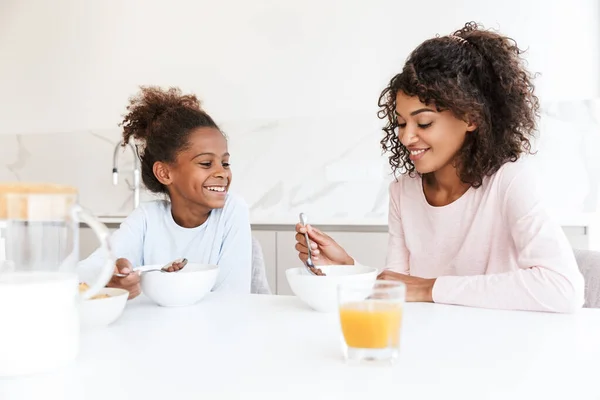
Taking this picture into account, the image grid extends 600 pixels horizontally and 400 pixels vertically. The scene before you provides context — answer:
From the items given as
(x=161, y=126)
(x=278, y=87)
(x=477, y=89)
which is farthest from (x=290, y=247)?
(x=477, y=89)

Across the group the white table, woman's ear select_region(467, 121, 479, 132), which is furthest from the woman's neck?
the white table

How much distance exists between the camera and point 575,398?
60 cm

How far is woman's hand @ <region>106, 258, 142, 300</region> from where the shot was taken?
3.72 ft

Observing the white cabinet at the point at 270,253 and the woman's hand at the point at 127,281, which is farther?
the white cabinet at the point at 270,253

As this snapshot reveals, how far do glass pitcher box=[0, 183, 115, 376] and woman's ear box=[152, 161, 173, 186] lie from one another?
109cm

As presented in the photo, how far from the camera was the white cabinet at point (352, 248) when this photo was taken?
8.16 feet

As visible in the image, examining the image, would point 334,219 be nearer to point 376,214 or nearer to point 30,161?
point 376,214

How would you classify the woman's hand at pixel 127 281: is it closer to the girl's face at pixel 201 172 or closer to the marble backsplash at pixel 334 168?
the girl's face at pixel 201 172

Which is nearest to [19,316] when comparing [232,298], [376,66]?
[232,298]

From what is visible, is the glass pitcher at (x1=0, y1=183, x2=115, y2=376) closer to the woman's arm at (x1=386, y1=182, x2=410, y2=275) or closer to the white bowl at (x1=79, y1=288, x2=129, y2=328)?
the white bowl at (x1=79, y1=288, x2=129, y2=328)

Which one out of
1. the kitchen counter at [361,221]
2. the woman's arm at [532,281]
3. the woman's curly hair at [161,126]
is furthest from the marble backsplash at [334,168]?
the woman's arm at [532,281]

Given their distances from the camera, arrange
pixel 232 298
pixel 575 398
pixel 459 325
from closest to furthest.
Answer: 1. pixel 575 398
2. pixel 459 325
3. pixel 232 298

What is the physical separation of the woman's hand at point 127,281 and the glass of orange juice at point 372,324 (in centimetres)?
54

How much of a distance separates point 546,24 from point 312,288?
82.3 inches
